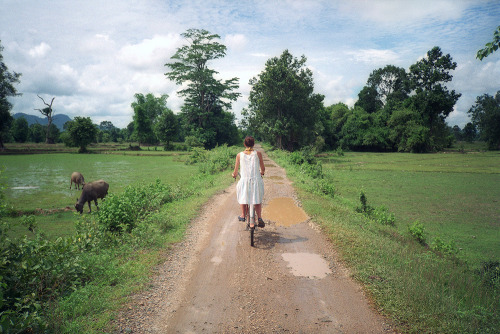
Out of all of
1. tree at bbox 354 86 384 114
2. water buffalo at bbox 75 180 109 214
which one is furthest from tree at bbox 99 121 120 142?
water buffalo at bbox 75 180 109 214

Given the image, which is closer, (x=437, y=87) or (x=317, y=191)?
(x=317, y=191)

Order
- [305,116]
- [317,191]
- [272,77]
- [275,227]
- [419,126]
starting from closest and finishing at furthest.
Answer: [275,227] → [317,191] → [272,77] → [305,116] → [419,126]

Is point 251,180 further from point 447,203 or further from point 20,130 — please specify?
point 20,130

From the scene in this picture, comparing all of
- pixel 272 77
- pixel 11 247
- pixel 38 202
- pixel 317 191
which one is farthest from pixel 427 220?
pixel 272 77

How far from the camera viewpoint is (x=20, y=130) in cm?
7394

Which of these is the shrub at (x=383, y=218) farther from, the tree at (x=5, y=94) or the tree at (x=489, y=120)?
the tree at (x=489, y=120)

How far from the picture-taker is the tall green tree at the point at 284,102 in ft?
114

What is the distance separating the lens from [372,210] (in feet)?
38.0

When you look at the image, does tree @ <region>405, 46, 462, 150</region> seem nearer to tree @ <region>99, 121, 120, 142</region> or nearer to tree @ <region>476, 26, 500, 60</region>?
tree @ <region>476, 26, 500, 60</region>

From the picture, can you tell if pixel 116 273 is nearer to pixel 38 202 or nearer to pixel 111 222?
pixel 111 222

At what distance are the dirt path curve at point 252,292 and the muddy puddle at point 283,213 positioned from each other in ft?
3.98

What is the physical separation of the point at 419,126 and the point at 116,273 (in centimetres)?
6008

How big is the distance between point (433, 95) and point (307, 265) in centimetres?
6041

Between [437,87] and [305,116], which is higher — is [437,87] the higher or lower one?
the higher one
